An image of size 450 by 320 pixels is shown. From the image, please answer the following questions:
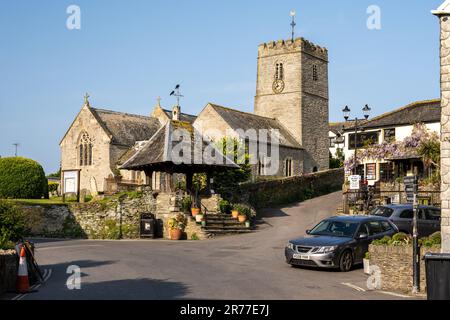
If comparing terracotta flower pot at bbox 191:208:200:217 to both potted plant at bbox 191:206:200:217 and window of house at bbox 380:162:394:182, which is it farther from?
window of house at bbox 380:162:394:182

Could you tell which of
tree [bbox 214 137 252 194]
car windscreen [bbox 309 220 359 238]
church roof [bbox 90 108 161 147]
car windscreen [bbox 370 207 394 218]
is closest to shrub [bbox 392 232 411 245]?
car windscreen [bbox 309 220 359 238]

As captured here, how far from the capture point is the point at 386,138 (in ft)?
137

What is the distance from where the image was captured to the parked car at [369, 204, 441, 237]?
2273cm

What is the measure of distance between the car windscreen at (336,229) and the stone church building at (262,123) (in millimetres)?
26767

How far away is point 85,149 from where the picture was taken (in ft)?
172

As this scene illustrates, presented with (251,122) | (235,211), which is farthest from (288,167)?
(235,211)

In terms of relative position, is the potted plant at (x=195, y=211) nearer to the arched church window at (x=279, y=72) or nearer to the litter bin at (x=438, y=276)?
the litter bin at (x=438, y=276)

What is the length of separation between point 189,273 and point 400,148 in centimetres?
2803

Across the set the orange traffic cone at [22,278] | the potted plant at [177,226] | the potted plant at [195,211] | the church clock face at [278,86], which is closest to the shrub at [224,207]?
the potted plant at [195,211]

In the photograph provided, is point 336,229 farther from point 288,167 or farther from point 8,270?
point 288,167

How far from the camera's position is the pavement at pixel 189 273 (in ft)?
41.1

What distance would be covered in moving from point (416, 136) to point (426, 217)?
17.5 m

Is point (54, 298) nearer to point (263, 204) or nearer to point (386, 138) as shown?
point (263, 204)

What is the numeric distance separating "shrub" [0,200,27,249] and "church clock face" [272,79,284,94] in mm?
45190
